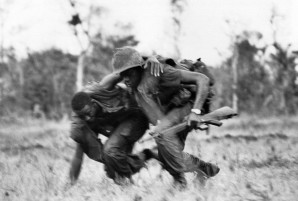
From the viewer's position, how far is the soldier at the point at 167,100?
20.4 feet

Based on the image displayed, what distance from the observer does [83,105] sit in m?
6.72

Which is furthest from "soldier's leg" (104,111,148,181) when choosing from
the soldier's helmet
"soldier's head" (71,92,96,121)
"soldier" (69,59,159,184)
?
the soldier's helmet

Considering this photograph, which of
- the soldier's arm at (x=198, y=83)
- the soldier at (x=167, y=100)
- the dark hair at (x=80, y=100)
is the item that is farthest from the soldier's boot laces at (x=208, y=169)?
the dark hair at (x=80, y=100)

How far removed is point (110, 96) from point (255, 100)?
122 feet

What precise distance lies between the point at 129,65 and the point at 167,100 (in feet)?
2.25

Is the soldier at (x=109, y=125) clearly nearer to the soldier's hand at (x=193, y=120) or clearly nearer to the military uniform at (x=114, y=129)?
the military uniform at (x=114, y=129)

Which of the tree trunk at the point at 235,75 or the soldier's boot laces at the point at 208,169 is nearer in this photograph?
the soldier's boot laces at the point at 208,169

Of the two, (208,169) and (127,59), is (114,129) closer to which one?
(127,59)

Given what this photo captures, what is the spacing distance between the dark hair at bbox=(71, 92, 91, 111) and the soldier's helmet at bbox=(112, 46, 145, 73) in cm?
55

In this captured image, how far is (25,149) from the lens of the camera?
12.9 metres

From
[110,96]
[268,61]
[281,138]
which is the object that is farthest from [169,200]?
[268,61]

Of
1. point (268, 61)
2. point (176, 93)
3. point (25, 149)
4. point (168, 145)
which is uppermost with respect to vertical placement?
point (176, 93)

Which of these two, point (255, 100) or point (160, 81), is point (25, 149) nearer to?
point (160, 81)

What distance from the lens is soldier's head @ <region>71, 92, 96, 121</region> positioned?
6.68m
